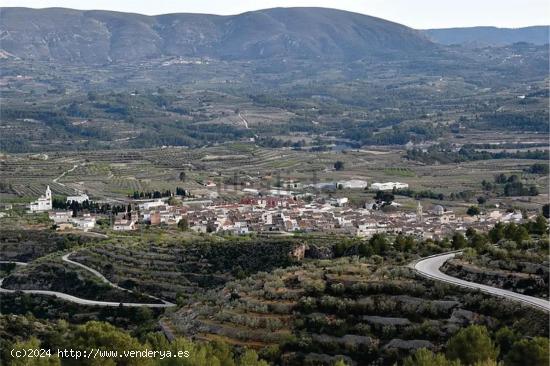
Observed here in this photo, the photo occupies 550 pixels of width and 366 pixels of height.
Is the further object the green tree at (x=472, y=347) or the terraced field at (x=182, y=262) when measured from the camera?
the terraced field at (x=182, y=262)

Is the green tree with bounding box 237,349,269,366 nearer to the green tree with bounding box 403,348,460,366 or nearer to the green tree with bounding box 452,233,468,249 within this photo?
the green tree with bounding box 403,348,460,366

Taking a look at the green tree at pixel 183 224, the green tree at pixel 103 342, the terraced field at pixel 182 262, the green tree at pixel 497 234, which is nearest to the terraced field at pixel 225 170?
the green tree at pixel 183 224

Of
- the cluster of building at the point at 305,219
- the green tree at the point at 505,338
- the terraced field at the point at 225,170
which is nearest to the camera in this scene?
the green tree at the point at 505,338

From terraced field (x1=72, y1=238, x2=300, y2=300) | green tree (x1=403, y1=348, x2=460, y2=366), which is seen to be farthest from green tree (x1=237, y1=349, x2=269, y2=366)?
Result: terraced field (x1=72, y1=238, x2=300, y2=300)

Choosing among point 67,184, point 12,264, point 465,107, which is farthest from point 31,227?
point 465,107

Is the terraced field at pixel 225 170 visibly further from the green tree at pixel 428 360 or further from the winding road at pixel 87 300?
the green tree at pixel 428 360

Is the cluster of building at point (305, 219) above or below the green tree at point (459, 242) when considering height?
below

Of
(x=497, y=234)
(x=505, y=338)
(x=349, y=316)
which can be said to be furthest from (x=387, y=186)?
(x=505, y=338)
